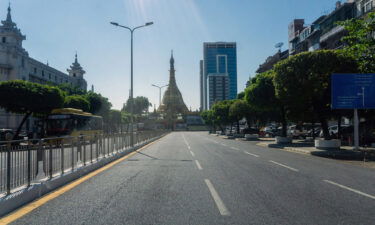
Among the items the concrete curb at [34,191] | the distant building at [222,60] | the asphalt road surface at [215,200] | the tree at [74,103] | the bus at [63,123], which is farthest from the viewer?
the distant building at [222,60]

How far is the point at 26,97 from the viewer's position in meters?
32.6

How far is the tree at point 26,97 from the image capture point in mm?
31609

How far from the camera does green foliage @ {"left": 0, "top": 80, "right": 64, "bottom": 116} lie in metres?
31.6

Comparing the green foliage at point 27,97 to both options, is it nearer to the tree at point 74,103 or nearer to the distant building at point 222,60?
the tree at point 74,103

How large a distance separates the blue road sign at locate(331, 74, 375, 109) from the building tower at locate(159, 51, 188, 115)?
370ft

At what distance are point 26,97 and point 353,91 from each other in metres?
31.5

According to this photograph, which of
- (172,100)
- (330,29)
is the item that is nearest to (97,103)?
(330,29)

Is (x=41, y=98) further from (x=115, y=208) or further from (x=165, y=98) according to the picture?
(x=165, y=98)

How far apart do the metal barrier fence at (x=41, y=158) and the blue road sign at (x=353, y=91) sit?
45.3 ft

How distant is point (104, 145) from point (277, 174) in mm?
7786

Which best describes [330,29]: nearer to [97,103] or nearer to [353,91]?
[353,91]

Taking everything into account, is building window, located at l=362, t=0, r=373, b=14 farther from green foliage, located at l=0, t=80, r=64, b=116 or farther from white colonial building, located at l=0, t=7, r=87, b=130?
white colonial building, located at l=0, t=7, r=87, b=130

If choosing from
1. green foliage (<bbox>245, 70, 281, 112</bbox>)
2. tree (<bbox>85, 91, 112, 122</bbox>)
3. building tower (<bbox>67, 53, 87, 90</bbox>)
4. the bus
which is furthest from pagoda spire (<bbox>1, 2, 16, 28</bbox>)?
green foliage (<bbox>245, 70, 281, 112</bbox>)

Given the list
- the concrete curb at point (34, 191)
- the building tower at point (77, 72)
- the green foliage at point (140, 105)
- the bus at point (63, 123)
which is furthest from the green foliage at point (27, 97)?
the green foliage at point (140, 105)
